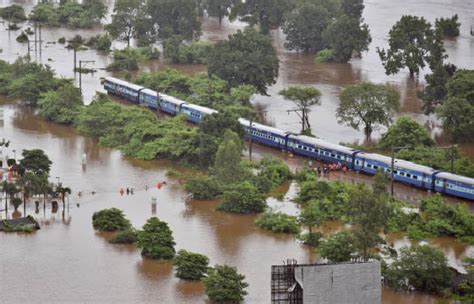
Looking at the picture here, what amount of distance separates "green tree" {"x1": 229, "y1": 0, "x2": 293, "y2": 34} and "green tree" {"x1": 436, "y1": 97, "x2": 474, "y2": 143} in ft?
75.2

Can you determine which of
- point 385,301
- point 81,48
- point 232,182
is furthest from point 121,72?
point 385,301

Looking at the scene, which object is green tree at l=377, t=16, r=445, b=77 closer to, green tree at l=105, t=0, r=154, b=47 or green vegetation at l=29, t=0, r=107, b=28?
green tree at l=105, t=0, r=154, b=47

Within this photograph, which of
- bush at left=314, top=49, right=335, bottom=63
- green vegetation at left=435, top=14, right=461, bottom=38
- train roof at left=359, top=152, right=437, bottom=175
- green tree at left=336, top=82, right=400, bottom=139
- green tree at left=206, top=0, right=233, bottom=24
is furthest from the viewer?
green tree at left=206, top=0, right=233, bottom=24

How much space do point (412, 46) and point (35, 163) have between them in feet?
70.7

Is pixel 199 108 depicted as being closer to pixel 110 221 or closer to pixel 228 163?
pixel 228 163

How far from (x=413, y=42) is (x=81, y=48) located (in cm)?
1764

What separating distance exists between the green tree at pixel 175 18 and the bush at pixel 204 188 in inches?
1018

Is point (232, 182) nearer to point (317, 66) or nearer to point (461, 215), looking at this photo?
point (461, 215)

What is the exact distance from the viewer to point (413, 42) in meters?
56.4

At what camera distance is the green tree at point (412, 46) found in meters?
55.1

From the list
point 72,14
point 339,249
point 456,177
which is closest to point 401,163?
point 456,177

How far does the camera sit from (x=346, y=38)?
2415 inches

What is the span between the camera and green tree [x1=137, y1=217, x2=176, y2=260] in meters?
33.9

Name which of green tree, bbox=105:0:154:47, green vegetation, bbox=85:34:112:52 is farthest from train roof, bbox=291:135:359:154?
green tree, bbox=105:0:154:47
